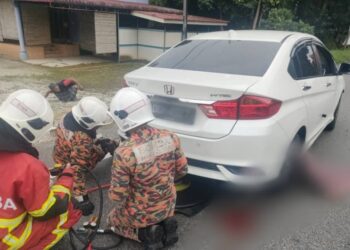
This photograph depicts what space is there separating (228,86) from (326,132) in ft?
11.0

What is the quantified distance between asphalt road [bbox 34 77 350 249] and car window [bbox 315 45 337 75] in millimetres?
1633

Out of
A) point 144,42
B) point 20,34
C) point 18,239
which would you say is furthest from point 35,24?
point 18,239

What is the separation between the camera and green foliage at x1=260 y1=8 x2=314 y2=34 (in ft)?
57.7

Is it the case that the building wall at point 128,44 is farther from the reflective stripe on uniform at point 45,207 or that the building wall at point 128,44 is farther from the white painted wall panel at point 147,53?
the reflective stripe on uniform at point 45,207

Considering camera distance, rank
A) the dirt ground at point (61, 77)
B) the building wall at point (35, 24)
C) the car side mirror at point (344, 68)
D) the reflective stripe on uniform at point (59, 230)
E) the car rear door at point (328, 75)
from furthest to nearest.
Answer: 1. the building wall at point (35, 24)
2. the dirt ground at point (61, 77)
3. the car side mirror at point (344, 68)
4. the car rear door at point (328, 75)
5. the reflective stripe on uniform at point (59, 230)

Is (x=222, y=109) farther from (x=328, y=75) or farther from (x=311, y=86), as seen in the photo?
(x=328, y=75)

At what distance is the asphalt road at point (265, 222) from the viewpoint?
8.83 ft

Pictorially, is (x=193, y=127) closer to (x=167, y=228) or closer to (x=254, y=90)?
(x=254, y=90)

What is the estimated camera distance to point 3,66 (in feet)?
39.0

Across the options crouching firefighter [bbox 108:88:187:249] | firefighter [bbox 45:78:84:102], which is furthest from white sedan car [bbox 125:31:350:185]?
firefighter [bbox 45:78:84:102]

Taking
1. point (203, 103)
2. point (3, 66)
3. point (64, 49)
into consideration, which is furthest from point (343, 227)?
point (64, 49)

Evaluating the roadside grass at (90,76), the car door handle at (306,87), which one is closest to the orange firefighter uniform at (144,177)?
the car door handle at (306,87)

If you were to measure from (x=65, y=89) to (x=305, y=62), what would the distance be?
194 inches

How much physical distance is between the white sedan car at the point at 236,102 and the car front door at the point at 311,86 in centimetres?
2
